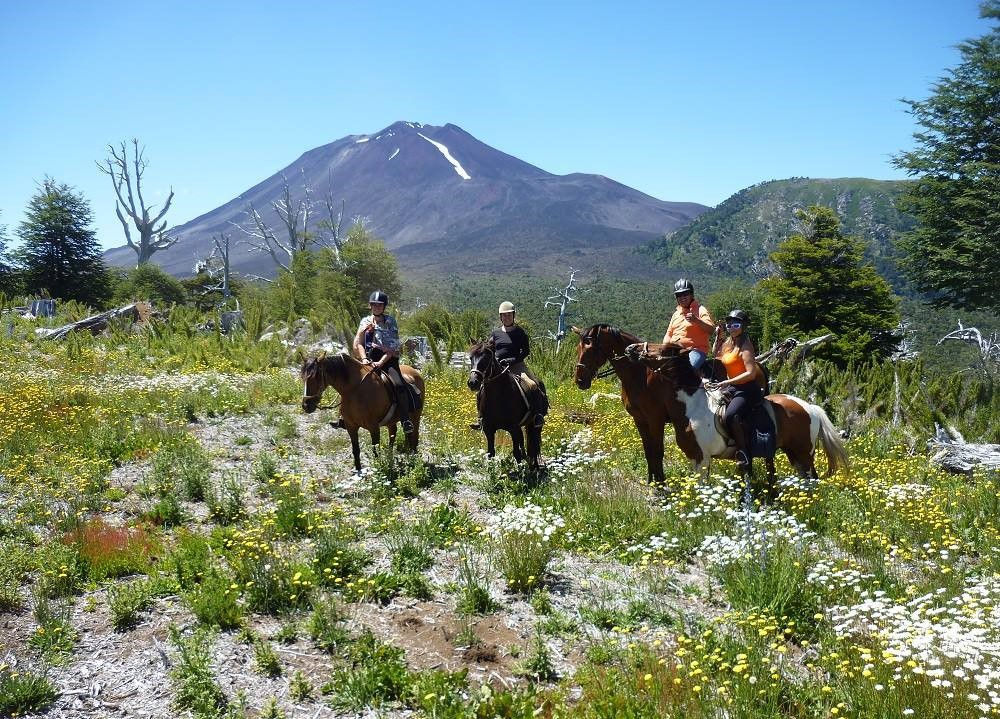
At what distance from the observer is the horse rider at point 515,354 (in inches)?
371

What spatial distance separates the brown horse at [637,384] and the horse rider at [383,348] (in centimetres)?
291

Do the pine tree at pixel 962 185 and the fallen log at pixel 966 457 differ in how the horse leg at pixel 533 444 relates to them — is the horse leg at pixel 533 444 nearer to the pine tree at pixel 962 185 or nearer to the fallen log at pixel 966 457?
the fallen log at pixel 966 457

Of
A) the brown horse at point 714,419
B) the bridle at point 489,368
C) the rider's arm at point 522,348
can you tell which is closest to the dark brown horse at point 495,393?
the bridle at point 489,368

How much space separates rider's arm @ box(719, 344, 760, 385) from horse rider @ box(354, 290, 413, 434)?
15.9ft

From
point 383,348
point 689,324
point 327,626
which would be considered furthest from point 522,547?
point 383,348

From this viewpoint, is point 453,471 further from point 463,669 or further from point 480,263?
point 480,263

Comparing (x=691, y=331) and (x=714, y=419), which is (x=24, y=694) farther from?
(x=691, y=331)

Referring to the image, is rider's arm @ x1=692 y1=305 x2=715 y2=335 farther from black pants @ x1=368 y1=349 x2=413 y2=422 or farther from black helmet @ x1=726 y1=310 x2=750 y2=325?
black pants @ x1=368 y1=349 x2=413 y2=422

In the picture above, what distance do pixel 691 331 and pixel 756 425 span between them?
1.48 meters

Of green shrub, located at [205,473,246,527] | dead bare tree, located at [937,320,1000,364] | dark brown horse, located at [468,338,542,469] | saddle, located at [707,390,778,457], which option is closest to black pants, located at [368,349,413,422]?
dark brown horse, located at [468,338,542,469]

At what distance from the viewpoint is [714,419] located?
826cm

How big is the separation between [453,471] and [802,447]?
5154 mm

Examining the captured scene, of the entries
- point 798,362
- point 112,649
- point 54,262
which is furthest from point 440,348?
point 54,262

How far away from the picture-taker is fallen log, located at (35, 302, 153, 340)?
21688mm
